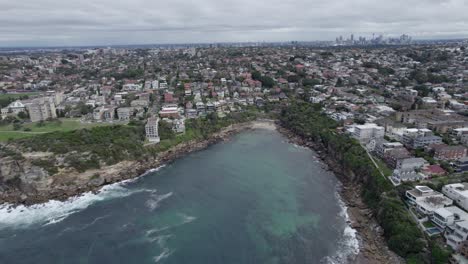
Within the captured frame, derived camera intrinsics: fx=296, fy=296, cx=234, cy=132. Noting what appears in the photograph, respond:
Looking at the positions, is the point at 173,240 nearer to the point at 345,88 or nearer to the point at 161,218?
the point at 161,218

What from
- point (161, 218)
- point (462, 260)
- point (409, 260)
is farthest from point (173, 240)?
point (462, 260)

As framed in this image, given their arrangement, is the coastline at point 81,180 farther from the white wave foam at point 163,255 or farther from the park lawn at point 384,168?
the park lawn at point 384,168

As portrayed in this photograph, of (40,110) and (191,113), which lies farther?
(191,113)

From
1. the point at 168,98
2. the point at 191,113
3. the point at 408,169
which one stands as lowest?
the point at 408,169

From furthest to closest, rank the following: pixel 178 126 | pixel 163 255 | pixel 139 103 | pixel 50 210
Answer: pixel 139 103
pixel 178 126
pixel 50 210
pixel 163 255

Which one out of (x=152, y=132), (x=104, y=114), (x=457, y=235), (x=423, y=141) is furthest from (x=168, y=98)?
(x=457, y=235)

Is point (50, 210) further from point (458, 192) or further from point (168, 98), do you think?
point (168, 98)

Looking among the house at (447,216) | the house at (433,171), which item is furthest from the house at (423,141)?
the house at (447,216)
